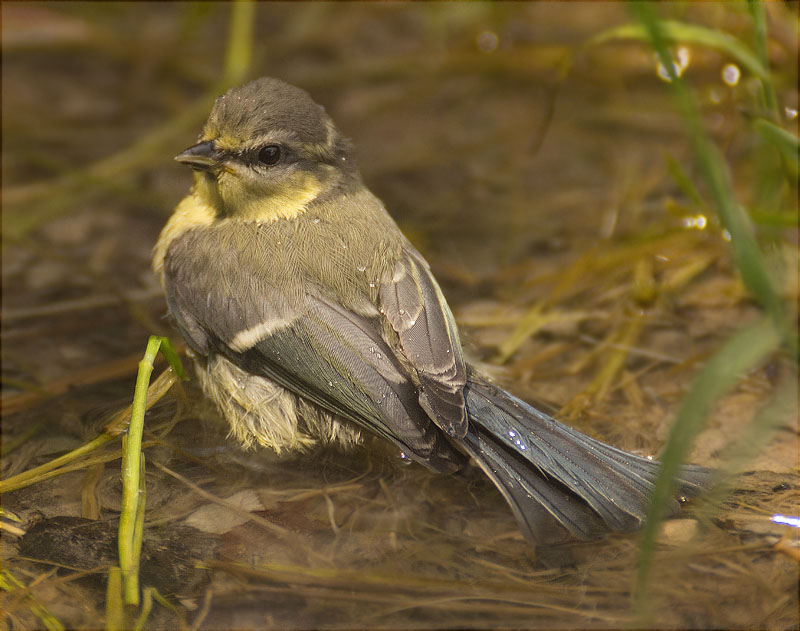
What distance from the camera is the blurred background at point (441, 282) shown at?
2324 mm

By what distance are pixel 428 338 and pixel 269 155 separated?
89 centimetres

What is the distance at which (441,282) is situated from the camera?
386 cm

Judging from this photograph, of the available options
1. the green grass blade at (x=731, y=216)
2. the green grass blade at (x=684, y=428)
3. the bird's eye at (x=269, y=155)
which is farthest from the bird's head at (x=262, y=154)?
the green grass blade at (x=684, y=428)

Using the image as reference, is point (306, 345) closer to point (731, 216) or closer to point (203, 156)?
point (203, 156)

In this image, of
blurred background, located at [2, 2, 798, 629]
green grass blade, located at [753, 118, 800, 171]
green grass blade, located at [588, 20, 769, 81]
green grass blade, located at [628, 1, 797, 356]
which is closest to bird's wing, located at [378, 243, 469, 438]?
blurred background, located at [2, 2, 798, 629]

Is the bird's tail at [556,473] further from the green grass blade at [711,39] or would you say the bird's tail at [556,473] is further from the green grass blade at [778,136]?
the green grass blade at [711,39]

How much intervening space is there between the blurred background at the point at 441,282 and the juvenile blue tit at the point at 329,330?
135mm

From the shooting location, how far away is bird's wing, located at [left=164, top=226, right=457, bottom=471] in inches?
98.3

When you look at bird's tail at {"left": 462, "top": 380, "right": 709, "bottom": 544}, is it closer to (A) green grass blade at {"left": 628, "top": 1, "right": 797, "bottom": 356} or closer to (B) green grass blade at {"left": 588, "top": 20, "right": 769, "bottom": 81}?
(A) green grass blade at {"left": 628, "top": 1, "right": 797, "bottom": 356}

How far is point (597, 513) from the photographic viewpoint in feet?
7.98

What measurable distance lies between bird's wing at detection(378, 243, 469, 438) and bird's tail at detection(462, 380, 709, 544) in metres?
0.11

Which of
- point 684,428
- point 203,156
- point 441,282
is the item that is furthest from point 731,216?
point 441,282

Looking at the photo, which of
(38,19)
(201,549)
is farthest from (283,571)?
(38,19)

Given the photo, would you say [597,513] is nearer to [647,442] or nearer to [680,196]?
[647,442]
